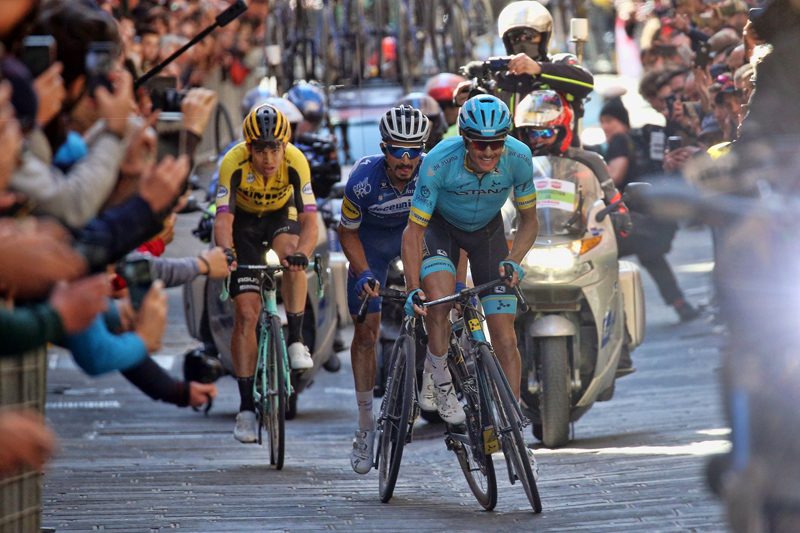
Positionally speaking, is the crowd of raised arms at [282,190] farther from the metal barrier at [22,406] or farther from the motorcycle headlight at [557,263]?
the motorcycle headlight at [557,263]

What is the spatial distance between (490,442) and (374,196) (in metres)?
2.06

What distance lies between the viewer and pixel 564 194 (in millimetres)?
8086

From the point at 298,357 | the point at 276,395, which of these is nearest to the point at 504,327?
the point at 276,395

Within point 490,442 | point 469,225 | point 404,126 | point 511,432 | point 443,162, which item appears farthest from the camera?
point 404,126

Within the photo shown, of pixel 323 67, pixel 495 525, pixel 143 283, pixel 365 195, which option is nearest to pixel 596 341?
pixel 365 195

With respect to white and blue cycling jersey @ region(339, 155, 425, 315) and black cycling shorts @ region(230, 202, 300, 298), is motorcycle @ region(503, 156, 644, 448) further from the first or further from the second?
black cycling shorts @ region(230, 202, 300, 298)

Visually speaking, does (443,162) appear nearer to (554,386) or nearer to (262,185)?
(554,386)

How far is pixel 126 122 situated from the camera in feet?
13.8

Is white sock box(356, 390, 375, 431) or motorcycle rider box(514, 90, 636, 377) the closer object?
white sock box(356, 390, 375, 431)

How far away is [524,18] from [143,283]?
5234 mm

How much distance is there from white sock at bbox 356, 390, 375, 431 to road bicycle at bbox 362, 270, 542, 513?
1.74ft

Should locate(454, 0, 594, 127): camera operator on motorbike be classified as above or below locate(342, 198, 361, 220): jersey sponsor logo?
above

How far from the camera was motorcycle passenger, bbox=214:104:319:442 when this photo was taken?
796 cm

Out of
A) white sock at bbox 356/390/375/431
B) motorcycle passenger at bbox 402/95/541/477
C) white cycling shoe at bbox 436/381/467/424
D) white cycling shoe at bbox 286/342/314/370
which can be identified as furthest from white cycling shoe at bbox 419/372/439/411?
white cycling shoe at bbox 286/342/314/370
